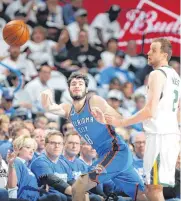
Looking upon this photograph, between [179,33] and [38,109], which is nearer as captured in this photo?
[38,109]

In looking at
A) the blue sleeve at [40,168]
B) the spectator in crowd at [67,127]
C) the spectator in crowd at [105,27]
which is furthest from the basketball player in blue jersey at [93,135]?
the spectator in crowd at [105,27]

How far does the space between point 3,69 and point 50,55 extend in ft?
5.22

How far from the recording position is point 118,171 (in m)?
8.34

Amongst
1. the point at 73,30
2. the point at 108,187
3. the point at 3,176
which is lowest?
the point at 108,187

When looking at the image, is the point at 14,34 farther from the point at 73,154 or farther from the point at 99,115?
the point at 99,115

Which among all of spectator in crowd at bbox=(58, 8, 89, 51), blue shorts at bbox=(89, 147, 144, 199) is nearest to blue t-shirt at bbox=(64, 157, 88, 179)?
blue shorts at bbox=(89, 147, 144, 199)

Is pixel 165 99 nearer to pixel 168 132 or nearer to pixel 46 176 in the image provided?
pixel 168 132

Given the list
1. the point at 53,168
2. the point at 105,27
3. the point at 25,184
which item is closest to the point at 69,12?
the point at 105,27

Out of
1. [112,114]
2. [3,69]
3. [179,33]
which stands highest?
[179,33]

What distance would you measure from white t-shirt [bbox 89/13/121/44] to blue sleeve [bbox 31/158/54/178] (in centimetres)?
744

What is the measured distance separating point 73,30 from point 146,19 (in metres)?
1.98

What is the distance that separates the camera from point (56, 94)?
14.1 m

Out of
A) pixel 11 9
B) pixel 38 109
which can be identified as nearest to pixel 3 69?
pixel 38 109

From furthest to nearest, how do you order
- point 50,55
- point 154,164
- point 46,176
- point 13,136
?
point 50,55, point 13,136, point 46,176, point 154,164
